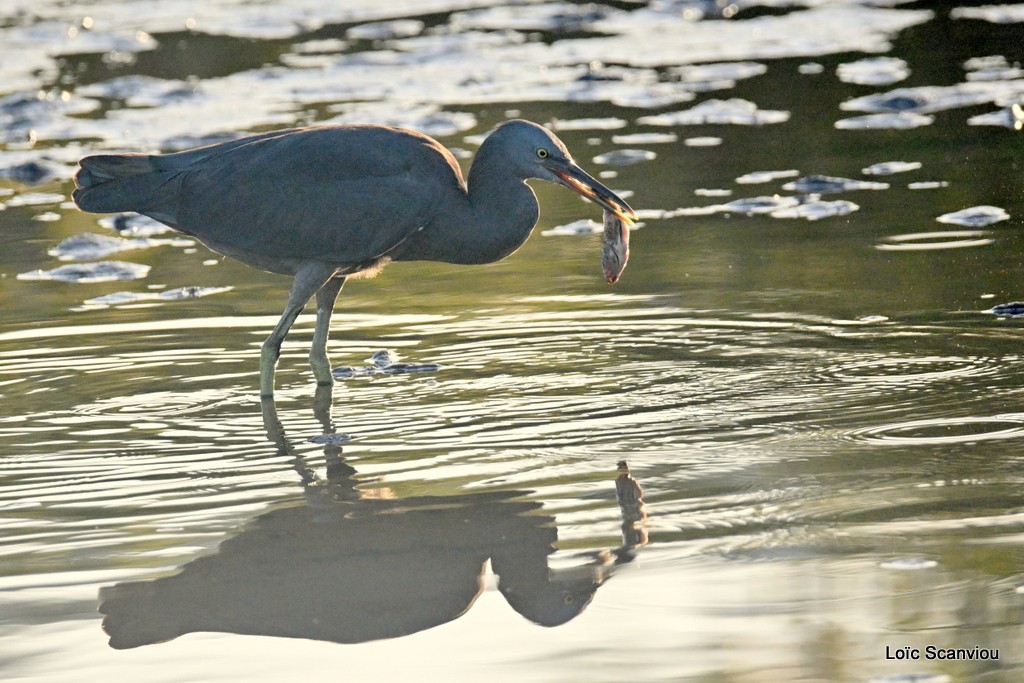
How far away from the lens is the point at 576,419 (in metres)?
5.97

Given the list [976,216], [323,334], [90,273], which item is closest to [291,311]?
[323,334]

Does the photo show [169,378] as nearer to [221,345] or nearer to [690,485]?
[221,345]

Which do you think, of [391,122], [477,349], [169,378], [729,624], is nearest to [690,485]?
[729,624]

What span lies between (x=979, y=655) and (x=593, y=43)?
11.4m

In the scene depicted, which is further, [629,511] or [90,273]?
[90,273]

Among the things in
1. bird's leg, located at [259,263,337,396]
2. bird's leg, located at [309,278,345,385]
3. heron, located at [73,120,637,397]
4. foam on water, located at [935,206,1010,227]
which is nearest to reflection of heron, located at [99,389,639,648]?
bird's leg, located at [259,263,337,396]

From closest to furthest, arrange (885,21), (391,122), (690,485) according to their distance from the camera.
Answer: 1. (690,485)
2. (391,122)
3. (885,21)

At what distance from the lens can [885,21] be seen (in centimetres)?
1435

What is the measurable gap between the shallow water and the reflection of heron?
0.04 ft

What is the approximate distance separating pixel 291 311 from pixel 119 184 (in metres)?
1.00

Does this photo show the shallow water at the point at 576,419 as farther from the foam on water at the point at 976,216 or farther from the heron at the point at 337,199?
the heron at the point at 337,199

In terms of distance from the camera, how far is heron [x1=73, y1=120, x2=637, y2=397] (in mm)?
Result: 6988

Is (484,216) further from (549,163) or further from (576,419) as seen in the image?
(576,419)

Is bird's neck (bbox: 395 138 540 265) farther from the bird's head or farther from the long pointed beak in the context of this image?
the long pointed beak
